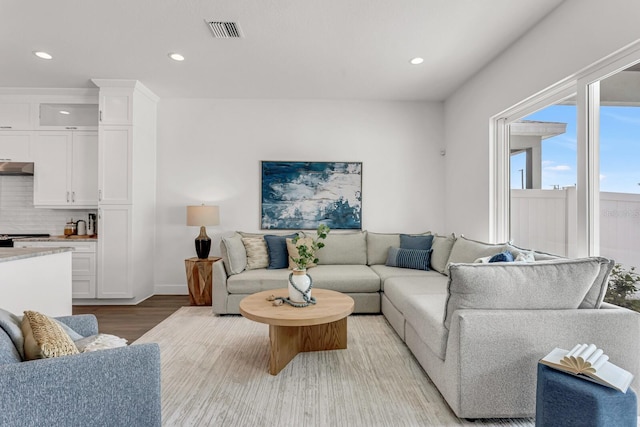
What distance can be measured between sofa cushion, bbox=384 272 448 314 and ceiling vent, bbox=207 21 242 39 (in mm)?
2650

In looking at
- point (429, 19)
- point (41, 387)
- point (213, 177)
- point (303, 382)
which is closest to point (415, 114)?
point (429, 19)

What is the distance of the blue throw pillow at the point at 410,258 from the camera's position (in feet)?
12.8

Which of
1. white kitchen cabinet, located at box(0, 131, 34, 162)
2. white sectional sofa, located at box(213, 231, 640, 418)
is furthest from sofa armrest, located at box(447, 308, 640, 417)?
white kitchen cabinet, located at box(0, 131, 34, 162)

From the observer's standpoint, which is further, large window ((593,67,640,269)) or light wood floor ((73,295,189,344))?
light wood floor ((73,295,189,344))

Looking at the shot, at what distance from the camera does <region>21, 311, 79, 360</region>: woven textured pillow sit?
1.19m

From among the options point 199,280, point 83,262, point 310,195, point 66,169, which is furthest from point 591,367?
point 66,169

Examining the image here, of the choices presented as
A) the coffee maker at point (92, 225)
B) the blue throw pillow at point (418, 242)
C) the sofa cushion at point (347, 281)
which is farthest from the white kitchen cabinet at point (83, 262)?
the blue throw pillow at point (418, 242)

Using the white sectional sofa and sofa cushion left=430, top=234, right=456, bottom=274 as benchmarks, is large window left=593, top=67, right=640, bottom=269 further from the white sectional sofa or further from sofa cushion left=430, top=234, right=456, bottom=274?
sofa cushion left=430, top=234, right=456, bottom=274

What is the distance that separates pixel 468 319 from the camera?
1.74 meters

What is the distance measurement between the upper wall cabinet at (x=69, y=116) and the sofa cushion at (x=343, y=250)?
3.32 metres

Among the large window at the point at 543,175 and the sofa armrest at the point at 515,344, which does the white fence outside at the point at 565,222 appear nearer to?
the large window at the point at 543,175

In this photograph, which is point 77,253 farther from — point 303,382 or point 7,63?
point 303,382

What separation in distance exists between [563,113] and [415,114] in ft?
7.17

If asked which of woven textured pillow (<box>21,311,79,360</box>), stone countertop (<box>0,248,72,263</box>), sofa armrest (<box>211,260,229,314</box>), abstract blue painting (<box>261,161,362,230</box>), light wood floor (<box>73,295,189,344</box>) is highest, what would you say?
abstract blue painting (<box>261,161,362,230</box>)
